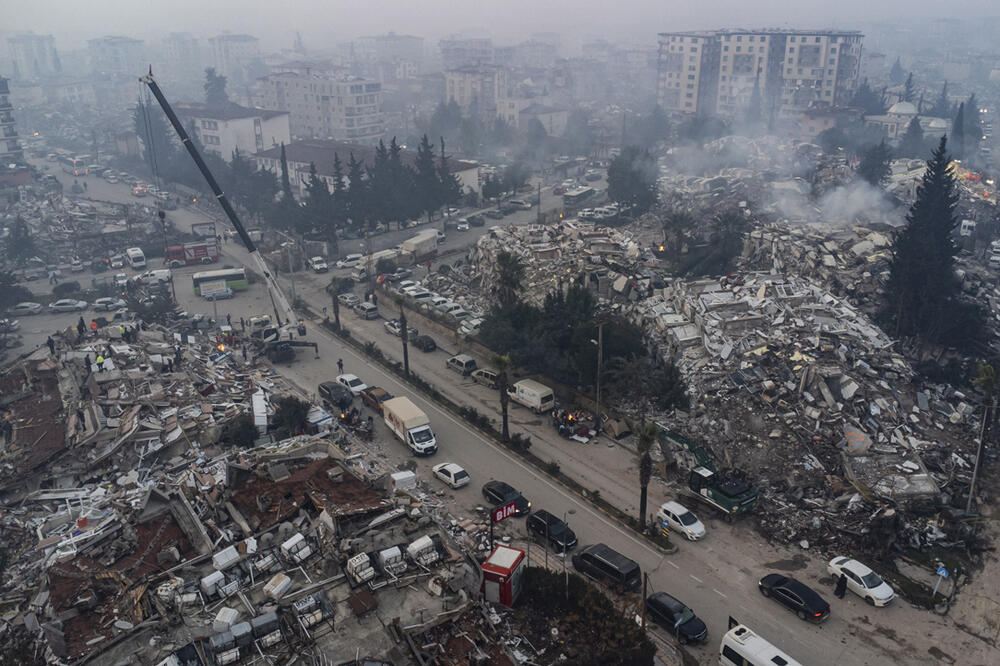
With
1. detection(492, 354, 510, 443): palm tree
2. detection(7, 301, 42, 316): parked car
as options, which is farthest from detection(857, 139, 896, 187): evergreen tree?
detection(7, 301, 42, 316): parked car

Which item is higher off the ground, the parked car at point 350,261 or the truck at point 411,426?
the truck at point 411,426

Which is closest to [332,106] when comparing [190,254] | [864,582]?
[190,254]

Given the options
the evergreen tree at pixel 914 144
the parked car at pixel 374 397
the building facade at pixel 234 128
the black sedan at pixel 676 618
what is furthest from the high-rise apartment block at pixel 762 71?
the black sedan at pixel 676 618

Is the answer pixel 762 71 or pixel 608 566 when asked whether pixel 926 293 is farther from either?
pixel 762 71

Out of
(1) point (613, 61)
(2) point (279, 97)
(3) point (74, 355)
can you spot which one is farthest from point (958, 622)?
(1) point (613, 61)

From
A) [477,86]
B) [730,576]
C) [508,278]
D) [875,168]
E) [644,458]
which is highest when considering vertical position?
[477,86]

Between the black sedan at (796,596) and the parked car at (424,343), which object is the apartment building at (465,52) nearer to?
the parked car at (424,343)

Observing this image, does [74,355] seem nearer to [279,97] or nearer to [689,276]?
[689,276]
